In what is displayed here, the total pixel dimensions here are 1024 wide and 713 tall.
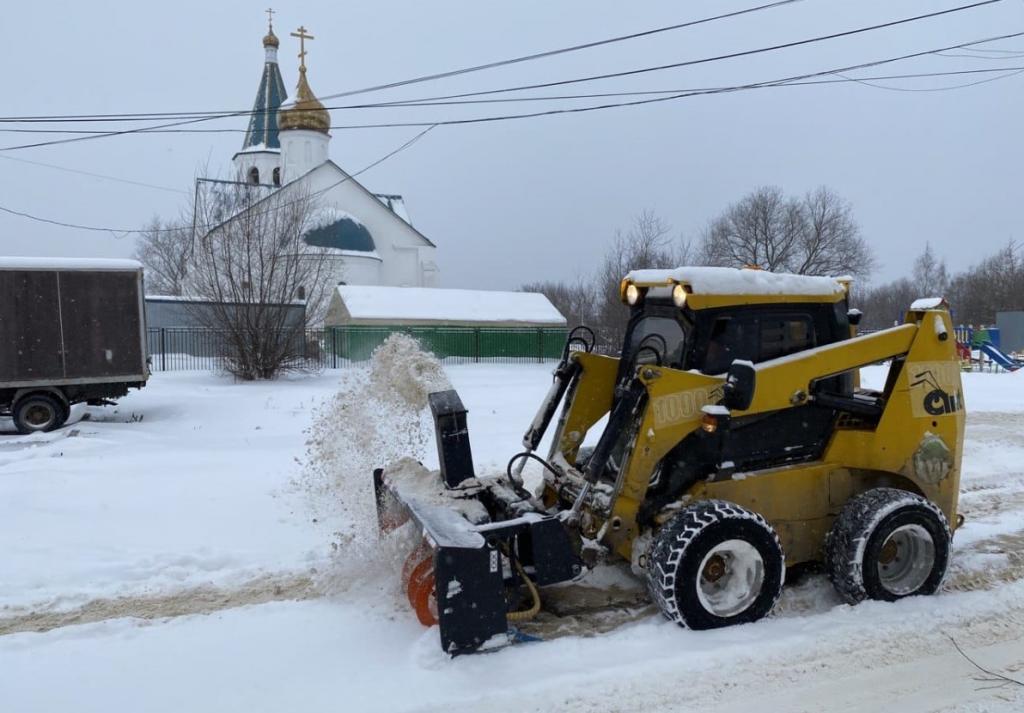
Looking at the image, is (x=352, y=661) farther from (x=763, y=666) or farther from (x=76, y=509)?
(x=76, y=509)

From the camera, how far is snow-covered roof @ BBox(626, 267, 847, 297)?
4.50 metres

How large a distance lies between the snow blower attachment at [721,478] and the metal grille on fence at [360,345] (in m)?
15.9

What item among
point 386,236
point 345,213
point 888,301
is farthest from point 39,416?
point 888,301

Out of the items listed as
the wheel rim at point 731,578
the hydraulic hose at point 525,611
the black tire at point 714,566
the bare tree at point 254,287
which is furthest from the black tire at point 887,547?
the bare tree at point 254,287

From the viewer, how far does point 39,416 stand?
13.4 metres

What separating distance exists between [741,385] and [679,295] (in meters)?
0.72

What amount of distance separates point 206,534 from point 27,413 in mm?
9406

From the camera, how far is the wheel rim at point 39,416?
524 inches

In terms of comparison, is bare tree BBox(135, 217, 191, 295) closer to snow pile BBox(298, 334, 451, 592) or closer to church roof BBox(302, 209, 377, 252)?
church roof BBox(302, 209, 377, 252)

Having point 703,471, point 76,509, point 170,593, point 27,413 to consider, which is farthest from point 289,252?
point 703,471

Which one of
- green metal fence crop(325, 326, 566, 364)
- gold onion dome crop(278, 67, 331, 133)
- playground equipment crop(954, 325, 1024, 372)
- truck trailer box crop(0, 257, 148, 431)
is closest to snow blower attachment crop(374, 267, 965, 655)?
truck trailer box crop(0, 257, 148, 431)

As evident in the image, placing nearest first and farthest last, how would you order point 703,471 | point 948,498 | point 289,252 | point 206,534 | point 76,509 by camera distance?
point 703,471, point 948,498, point 206,534, point 76,509, point 289,252

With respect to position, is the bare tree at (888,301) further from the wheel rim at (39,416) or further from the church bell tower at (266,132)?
the wheel rim at (39,416)

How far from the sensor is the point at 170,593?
5.09 m
